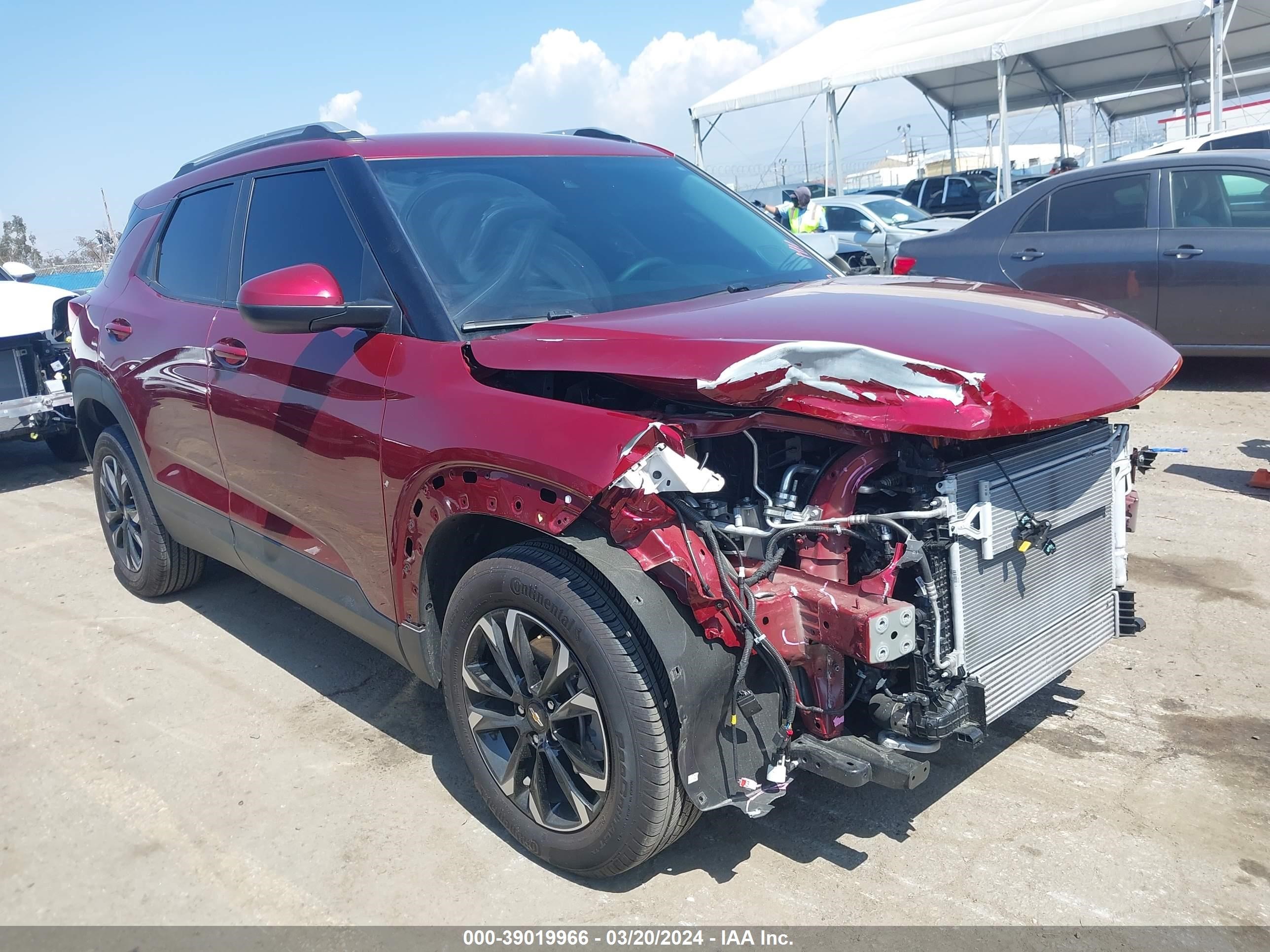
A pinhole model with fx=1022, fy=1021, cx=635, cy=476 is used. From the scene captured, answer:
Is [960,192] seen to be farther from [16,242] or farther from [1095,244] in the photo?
[16,242]

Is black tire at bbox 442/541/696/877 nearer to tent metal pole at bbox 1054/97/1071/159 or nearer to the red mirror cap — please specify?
the red mirror cap

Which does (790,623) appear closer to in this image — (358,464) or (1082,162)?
(358,464)

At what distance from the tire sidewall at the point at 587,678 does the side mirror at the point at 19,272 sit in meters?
8.70

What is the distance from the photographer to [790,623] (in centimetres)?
246

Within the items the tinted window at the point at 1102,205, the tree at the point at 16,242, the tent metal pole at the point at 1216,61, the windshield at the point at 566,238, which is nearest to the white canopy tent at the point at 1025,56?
the tent metal pole at the point at 1216,61

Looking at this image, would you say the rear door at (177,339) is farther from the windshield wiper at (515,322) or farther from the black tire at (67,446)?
the black tire at (67,446)

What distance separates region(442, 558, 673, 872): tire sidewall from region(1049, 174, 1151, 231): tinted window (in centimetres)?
684

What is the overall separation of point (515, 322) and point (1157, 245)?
6312 millimetres

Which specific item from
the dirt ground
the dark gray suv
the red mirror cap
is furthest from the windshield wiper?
the dark gray suv

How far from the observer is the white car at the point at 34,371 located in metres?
7.93

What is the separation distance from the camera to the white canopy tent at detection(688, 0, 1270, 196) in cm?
1703

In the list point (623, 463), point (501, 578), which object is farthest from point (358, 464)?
point (623, 463)

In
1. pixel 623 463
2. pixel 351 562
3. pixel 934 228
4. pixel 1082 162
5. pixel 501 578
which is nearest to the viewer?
pixel 623 463

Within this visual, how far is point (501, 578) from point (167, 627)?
2.89 m
